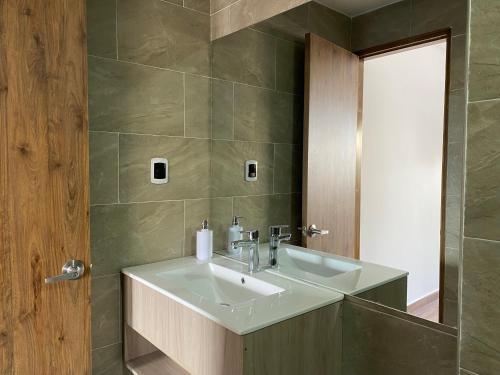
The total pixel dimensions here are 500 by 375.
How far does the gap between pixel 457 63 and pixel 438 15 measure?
18 centimetres

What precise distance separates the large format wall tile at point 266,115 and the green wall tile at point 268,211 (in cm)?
26

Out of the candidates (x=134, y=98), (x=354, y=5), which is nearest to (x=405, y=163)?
(x=354, y=5)

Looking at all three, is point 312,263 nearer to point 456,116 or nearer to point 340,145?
point 340,145

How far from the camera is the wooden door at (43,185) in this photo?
117 cm

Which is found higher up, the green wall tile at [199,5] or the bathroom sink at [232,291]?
the green wall tile at [199,5]

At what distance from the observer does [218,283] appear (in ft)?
5.32

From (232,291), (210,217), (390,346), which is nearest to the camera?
Result: (390,346)

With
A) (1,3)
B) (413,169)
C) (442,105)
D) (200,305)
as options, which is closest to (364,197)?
(413,169)

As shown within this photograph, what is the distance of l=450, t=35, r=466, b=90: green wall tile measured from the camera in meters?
1.01

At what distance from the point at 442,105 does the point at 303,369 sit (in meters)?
0.91

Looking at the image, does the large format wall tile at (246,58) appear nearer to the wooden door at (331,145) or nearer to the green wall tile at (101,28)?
the wooden door at (331,145)

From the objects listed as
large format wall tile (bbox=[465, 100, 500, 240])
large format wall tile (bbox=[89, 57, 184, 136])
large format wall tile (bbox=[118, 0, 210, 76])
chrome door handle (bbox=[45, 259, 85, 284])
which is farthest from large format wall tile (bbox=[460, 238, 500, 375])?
large format wall tile (bbox=[118, 0, 210, 76])

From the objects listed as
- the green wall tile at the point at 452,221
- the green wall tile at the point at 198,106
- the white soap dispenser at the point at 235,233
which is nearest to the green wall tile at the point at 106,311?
the white soap dispenser at the point at 235,233

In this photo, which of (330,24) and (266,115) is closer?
(330,24)
